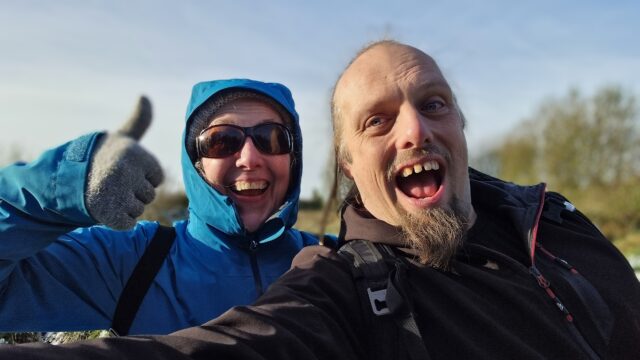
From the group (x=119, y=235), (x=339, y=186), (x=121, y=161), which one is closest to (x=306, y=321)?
(x=121, y=161)

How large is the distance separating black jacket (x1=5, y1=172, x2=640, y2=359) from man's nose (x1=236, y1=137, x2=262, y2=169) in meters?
0.49

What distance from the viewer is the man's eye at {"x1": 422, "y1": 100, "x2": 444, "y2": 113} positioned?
101 inches

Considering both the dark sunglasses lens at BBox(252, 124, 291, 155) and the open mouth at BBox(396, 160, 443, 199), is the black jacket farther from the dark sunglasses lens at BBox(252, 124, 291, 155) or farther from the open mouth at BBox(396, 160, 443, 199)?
the dark sunglasses lens at BBox(252, 124, 291, 155)

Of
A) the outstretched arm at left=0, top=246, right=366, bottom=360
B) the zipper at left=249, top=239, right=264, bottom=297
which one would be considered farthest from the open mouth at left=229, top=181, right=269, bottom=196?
the outstretched arm at left=0, top=246, right=366, bottom=360

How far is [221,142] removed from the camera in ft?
8.55

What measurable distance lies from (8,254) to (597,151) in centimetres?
2617

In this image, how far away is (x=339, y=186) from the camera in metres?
3.10

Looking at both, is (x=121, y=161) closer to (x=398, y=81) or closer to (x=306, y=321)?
(x=306, y=321)

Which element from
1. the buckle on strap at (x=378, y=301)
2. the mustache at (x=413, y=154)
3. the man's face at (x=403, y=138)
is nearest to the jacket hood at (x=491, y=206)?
the man's face at (x=403, y=138)

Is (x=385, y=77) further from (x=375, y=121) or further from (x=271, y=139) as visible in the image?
(x=271, y=139)

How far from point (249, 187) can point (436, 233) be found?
891 millimetres

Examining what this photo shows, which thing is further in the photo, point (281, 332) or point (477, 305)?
point (477, 305)

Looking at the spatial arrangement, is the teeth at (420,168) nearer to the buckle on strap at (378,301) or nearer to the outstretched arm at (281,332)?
the outstretched arm at (281,332)

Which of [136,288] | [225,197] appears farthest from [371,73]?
[136,288]
